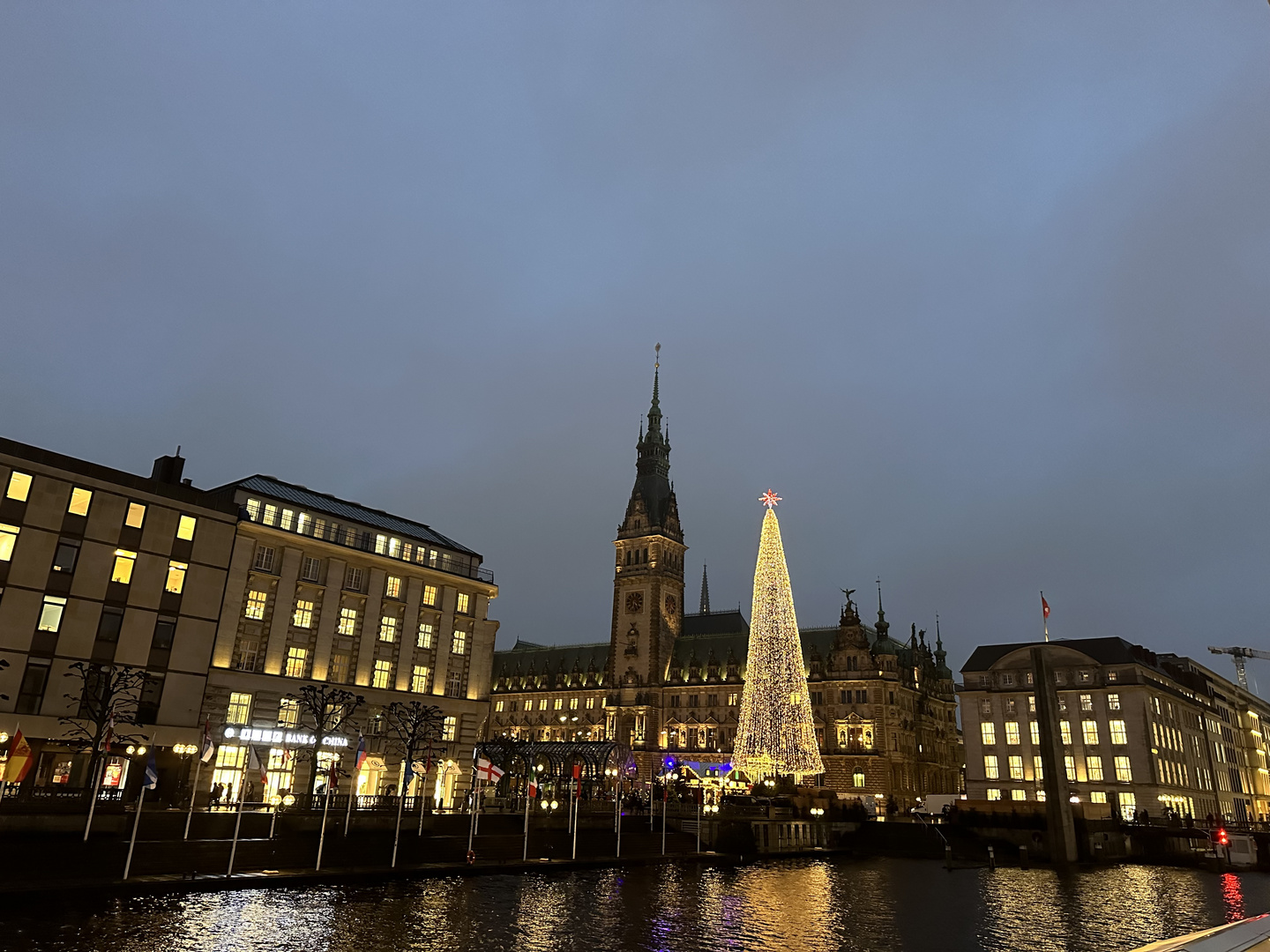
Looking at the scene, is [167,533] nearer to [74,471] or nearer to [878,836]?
[74,471]

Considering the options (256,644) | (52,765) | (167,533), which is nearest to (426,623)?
(256,644)

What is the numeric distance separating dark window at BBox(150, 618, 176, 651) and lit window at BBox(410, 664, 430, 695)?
2056cm

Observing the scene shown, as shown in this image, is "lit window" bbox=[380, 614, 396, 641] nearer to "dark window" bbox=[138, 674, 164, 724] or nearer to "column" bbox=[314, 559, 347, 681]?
"column" bbox=[314, 559, 347, 681]

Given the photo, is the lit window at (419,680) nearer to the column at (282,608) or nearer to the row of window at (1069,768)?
the column at (282,608)

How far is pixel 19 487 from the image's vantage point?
55.9 meters

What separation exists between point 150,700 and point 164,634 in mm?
4520

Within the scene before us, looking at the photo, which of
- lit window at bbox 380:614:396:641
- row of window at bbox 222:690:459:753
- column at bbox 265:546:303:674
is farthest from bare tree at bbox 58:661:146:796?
lit window at bbox 380:614:396:641

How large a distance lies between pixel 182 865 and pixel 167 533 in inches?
1186

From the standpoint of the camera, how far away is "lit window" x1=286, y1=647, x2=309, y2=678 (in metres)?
68.4

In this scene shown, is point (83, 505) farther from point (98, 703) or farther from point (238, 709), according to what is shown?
point (238, 709)

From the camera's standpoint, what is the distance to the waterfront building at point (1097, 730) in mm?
104812

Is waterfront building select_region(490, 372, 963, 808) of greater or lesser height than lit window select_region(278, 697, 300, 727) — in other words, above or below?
above

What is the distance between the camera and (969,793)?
4341 inches

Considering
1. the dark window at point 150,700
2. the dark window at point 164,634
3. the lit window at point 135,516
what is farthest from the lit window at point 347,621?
the lit window at point 135,516
